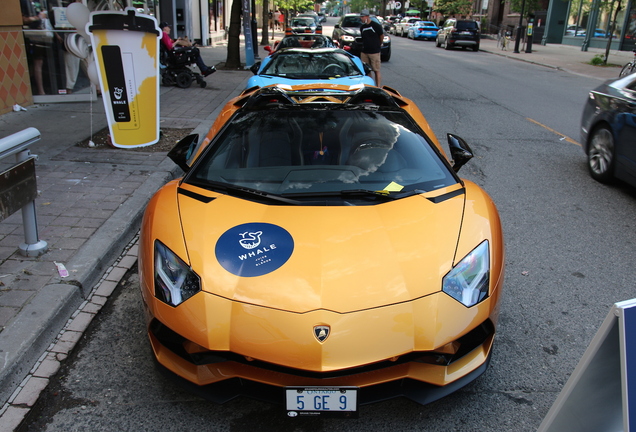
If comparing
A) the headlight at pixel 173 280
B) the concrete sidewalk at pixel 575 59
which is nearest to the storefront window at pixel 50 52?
the headlight at pixel 173 280

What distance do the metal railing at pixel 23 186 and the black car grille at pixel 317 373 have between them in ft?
5.64

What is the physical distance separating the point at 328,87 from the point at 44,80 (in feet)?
23.2

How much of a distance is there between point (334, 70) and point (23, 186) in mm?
5942

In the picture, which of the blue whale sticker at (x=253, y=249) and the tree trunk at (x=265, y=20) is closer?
the blue whale sticker at (x=253, y=249)

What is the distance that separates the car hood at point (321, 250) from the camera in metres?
2.44

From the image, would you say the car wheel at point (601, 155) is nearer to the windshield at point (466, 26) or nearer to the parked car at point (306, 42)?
the parked car at point (306, 42)

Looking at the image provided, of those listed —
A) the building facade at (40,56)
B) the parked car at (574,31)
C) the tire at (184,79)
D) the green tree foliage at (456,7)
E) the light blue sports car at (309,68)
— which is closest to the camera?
the light blue sports car at (309,68)

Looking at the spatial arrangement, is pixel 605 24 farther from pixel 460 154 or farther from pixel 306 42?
pixel 460 154

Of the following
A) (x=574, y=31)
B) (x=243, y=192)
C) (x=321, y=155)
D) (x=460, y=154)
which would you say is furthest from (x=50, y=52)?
(x=574, y=31)

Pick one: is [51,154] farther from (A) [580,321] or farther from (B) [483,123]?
(B) [483,123]

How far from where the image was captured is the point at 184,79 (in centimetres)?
1241

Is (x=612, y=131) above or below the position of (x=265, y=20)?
below

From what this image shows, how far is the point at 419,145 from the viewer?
11.9ft

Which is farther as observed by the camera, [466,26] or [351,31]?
[466,26]
